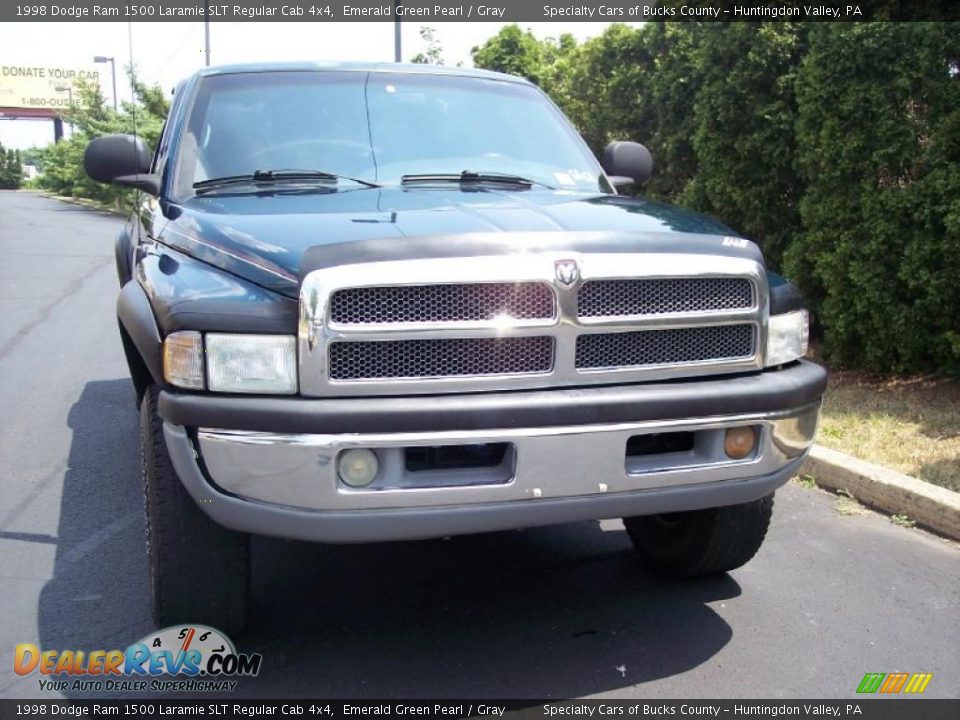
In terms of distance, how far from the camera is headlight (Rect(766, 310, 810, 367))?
3184mm

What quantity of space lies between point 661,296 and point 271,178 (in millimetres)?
1662

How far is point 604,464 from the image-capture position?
2.80 metres

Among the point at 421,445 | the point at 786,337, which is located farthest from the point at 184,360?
the point at 786,337

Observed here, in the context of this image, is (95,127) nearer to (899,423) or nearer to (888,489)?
(899,423)

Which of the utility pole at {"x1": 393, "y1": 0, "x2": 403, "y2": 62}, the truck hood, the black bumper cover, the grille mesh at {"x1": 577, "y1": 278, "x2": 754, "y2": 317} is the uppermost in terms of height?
the utility pole at {"x1": 393, "y1": 0, "x2": 403, "y2": 62}

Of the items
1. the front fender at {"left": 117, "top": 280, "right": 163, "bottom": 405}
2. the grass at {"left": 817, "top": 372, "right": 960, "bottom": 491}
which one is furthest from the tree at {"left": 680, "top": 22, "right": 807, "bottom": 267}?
the front fender at {"left": 117, "top": 280, "right": 163, "bottom": 405}

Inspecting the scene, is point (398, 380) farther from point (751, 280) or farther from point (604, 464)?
point (751, 280)

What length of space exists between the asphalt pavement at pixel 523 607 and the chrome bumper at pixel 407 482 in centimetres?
65

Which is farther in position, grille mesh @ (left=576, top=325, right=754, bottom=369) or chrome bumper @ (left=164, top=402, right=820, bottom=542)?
grille mesh @ (left=576, top=325, right=754, bottom=369)

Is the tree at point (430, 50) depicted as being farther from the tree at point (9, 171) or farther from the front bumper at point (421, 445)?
the tree at point (9, 171)

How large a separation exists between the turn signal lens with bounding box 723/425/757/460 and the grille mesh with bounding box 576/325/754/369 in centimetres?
23

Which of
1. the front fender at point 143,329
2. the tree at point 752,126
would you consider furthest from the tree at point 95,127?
the front fender at point 143,329

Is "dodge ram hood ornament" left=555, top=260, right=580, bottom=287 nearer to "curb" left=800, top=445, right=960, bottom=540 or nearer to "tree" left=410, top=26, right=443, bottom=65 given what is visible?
"curb" left=800, top=445, right=960, bottom=540

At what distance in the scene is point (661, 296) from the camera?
2.98 meters
